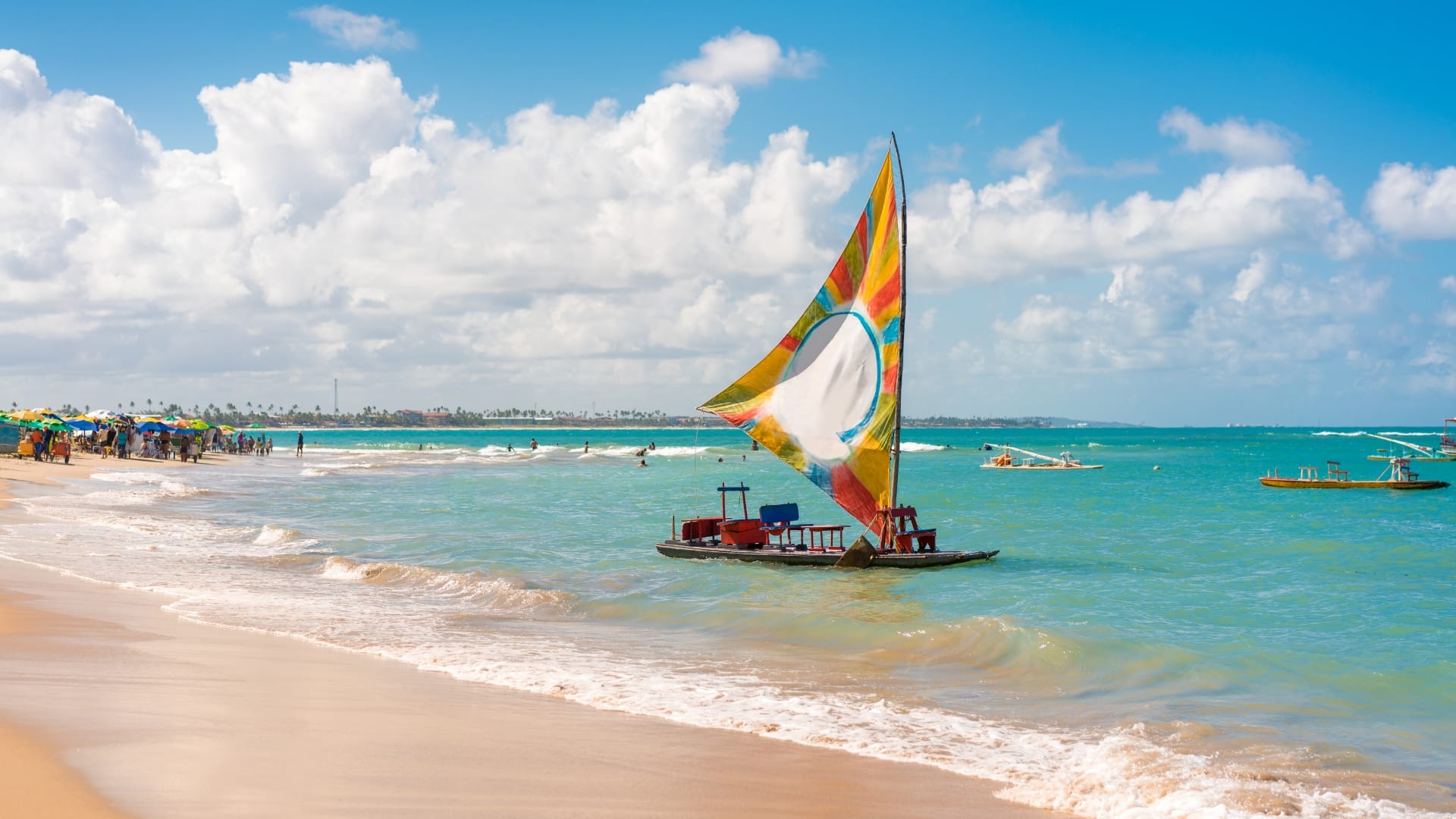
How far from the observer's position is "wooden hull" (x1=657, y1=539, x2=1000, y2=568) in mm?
21984

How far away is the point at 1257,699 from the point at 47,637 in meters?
13.7

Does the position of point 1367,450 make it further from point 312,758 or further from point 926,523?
point 312,758

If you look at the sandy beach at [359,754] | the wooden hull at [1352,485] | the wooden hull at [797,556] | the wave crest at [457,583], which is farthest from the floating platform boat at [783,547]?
the wooden hull at [1352,485]

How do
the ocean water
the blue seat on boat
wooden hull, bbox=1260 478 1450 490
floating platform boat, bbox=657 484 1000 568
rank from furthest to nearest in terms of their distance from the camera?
wooden hull, bbox=1260 478 1450 490 < the blue seat on boat < floating platform boat, bbox=657 484 1000 568 < the ocean water

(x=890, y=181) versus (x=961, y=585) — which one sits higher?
(x=890, y=181)

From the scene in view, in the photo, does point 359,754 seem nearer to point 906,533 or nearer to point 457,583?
point 457,583

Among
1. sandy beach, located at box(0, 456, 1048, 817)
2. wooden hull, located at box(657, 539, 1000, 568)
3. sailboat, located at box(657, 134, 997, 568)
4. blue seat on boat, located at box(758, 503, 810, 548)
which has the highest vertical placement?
sailboat, located at box(657, 134, 997, 568)

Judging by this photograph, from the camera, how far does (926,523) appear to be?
3744 centimetres

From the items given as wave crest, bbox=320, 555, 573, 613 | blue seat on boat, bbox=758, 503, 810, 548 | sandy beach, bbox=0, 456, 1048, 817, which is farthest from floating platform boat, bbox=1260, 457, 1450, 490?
sandy beach, bbox=0, 456, 1048, 817

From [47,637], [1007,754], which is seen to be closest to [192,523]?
[47,637]

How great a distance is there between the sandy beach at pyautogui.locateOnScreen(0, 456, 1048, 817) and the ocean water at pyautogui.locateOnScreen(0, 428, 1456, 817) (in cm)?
77

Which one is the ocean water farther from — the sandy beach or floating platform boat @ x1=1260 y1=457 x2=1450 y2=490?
floating platform boat @ x1=1260 y1=457 x2=1450 y2=490

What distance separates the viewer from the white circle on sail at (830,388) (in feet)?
71.1

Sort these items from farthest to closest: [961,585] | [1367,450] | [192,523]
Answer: [1367,450] → [192,523] → [961,585]
